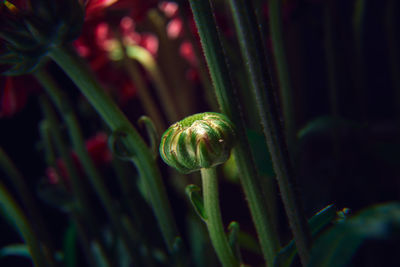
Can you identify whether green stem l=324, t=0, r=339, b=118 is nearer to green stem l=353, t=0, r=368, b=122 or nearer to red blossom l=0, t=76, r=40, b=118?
green stem l=353, t=0, r=368, b=122

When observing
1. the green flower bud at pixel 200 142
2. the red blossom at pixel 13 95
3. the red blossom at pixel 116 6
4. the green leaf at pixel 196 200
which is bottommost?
the green leaf at pixel 196 200

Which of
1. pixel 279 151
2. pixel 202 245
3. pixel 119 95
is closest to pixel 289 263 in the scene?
pixel 279 151

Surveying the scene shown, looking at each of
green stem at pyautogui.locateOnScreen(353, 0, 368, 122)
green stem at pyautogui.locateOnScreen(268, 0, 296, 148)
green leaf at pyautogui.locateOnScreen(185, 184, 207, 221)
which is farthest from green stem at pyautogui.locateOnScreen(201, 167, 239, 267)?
green stem at pyautogui.locateOnScreen(353, 0, 368, 122)

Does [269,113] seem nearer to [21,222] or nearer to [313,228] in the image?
[313,228]

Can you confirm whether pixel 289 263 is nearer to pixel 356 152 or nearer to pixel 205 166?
pixel 205 166

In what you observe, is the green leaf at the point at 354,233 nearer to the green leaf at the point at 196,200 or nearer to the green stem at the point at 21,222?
the green leaf at the point at 196,200

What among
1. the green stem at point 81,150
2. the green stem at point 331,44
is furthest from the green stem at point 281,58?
the green stem at point 81,150
